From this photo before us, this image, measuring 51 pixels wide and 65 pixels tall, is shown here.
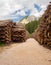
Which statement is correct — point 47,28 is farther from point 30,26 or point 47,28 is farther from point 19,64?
point 30,26

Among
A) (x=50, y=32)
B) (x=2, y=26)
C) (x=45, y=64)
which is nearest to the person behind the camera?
(x=45, y=64)

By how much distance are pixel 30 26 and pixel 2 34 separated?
54.9m

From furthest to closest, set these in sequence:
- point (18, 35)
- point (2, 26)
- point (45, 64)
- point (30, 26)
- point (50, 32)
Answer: point (30, 26), point (18, 35), point (2, 26), point (50, 32), point (45, 64)

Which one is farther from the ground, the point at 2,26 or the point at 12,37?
the point at 2,26

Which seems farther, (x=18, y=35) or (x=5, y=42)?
(x=18, y=35)

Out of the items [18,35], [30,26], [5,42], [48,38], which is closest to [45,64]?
[48,38]

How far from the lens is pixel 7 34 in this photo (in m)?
26.9

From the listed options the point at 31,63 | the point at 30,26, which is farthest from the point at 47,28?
the point at 30,26

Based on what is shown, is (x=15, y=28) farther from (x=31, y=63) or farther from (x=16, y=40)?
(x=31, y=63)

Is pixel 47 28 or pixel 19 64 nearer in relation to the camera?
pixel 19 64

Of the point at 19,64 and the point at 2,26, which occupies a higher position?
the point at 2,26

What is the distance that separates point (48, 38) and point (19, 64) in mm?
8111

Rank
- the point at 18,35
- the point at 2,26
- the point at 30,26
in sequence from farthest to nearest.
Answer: the point at 30,26 < the point at 18,35 < the point at 2,26

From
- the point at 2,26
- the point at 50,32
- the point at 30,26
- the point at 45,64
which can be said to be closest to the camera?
the point at 45,64
